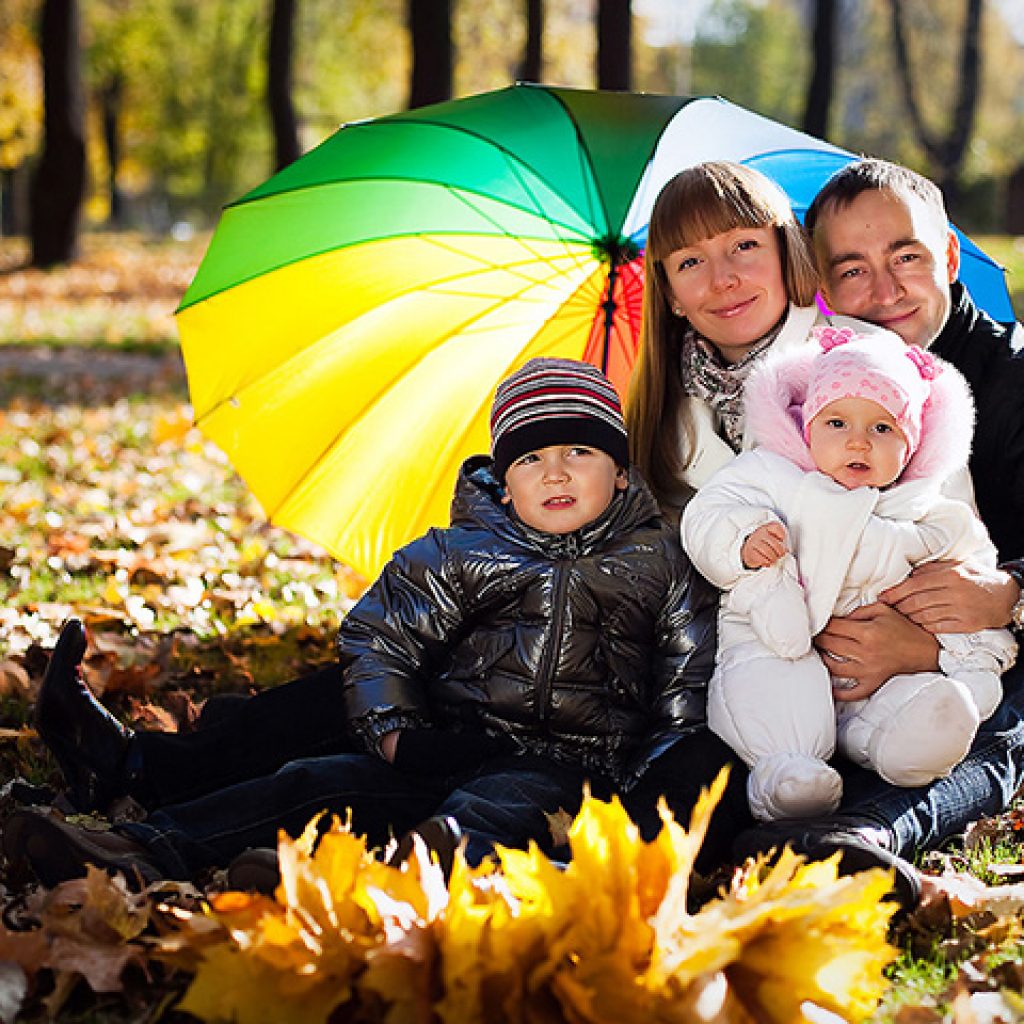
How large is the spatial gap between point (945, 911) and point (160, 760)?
6.14 ft

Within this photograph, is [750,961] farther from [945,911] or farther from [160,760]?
[160,760]

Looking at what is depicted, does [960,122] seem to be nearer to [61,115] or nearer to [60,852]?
[61,115]

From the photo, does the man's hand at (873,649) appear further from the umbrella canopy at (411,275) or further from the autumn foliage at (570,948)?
the umbrella canopy at (411,275)

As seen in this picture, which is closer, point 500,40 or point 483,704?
point 483,704

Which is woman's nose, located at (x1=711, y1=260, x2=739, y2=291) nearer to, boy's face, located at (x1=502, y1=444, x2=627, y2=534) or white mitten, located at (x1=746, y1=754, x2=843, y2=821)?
boy's face, located at (x1=502, y1=444, x2=627, y2=534)

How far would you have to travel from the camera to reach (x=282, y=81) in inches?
942

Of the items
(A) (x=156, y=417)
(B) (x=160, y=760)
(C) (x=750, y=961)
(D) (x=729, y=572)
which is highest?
(D) (x=729, y=572)

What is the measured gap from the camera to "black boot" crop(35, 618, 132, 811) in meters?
3.47

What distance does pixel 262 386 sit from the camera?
4.34 m

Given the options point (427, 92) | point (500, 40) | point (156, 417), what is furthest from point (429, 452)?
point (500, 40)

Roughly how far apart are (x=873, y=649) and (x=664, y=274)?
47.8 inches

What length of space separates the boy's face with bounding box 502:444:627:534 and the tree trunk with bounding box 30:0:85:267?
19.1 m

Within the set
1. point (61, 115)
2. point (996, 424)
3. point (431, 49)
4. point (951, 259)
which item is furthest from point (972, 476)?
point (61, 115)

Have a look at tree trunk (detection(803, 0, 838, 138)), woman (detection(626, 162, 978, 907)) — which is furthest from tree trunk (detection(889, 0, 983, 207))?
woman (detection(626, 162, 978, 907))
